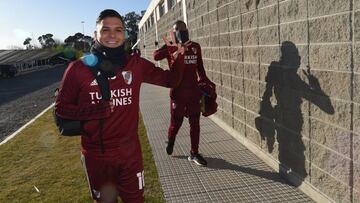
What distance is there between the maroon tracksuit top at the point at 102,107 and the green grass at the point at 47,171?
1623mm

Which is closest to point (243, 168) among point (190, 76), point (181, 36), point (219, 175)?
point (219, 175)

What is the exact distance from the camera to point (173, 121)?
20.3 ft

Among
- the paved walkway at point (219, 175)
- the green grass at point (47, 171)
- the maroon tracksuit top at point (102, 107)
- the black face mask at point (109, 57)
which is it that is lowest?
the green grass at point (47, 171)

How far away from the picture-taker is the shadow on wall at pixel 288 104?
4.28 m

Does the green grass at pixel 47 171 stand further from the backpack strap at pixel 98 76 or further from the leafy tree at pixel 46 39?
the leafy tree at pixel 46 39

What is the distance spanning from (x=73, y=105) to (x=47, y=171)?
350 centimetres

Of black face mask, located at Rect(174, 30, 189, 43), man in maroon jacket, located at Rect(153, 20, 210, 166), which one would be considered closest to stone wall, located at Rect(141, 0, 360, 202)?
man in maroon jacket, located at Rect(153, 20, 210, 166)

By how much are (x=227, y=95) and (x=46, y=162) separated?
3.41 m

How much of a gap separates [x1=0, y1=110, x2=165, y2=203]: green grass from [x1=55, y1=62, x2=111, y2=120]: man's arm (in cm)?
190

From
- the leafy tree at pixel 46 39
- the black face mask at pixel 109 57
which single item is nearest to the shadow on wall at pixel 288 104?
the black face mask at pixel 109 57

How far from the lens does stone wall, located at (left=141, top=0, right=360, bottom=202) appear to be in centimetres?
360

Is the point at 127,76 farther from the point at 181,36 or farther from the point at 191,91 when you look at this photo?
the point at 191,91

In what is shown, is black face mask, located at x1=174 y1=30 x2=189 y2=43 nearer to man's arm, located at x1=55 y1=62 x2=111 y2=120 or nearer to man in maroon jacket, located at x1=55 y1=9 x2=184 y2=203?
man in maroon jacket, located at x1=55 y1=9 x2=184 y2=203

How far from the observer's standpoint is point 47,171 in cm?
647
